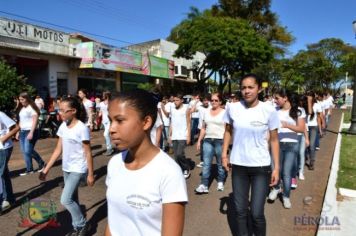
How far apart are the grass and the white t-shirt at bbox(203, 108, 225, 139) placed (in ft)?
7.93

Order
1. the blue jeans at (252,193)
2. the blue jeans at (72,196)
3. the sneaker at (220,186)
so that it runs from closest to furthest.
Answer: the blue jeans at (252,193) → the blue jeans at (72,196) → the sneaker at (220,186)

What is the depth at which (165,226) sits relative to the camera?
162 centimetres

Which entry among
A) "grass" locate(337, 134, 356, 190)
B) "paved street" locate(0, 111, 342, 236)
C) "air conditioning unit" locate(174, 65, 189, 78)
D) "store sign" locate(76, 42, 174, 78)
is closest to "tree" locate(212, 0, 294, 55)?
"air conditioning unit" locate(174, 65, 189, 78)

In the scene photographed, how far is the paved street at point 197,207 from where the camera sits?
450 centimetres

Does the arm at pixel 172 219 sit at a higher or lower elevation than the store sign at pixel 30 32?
lower

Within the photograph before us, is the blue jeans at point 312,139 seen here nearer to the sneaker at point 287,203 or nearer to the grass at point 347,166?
the grass at point 347,166

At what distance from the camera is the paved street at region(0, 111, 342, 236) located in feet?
14.8

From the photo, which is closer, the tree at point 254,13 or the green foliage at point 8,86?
the green foliage at point 8,86

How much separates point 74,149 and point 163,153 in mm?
2509

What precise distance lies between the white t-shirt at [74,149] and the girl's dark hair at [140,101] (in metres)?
2.37

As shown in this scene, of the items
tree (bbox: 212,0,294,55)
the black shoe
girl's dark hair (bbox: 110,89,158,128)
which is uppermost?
tree (bbox: 212,0,294,55)

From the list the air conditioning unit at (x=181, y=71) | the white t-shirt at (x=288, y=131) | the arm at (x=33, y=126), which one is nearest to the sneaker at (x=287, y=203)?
the white t-shirt at (x=288, y=131)

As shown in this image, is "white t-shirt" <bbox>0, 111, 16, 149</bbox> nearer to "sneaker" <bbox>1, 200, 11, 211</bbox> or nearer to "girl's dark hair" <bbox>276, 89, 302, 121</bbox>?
"sneaker" <bbox>1, 200, 11, 211</bbox>

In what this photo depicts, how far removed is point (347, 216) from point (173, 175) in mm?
4122
